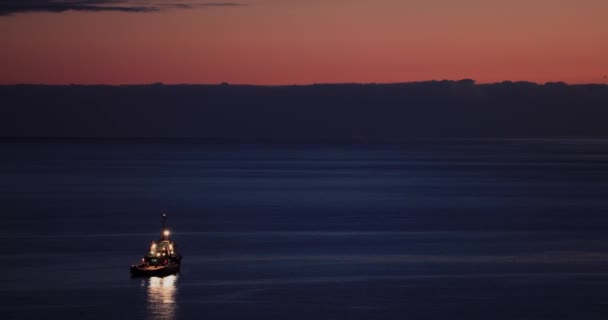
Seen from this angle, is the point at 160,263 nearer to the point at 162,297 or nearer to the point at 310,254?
the point at 162,297

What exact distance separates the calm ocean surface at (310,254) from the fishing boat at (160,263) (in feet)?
1.82

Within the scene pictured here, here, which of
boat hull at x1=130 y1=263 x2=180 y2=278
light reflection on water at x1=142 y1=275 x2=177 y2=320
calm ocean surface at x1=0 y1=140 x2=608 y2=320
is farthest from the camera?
boat hull at x1=130 y1=263 x2=180 y2=278

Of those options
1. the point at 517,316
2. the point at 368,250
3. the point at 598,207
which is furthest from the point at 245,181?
the point at 517,316

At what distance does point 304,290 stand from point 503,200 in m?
62.5

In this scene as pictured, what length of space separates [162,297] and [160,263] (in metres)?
5.52

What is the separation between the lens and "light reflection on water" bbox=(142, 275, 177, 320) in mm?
41938

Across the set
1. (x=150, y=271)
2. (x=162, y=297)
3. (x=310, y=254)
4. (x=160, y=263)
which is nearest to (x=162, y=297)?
(x=162, y=297)

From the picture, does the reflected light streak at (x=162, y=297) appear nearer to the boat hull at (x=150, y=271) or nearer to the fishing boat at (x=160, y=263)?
the boat hull at (x=150, y=271)

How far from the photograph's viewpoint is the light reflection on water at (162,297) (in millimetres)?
41938

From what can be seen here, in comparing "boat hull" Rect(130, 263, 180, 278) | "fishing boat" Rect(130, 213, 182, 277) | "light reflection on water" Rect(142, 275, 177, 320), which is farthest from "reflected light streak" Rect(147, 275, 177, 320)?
"fishing boat" Rect(130, 213, 182, 277)

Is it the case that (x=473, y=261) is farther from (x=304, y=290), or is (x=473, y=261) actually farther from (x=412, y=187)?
(x=412, y=187)

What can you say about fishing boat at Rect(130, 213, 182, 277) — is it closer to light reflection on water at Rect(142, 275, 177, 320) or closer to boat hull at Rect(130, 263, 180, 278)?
boat hull at Rect(130, 263, 180, 278)

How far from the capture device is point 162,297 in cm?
4516

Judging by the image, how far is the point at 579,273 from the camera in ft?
171
